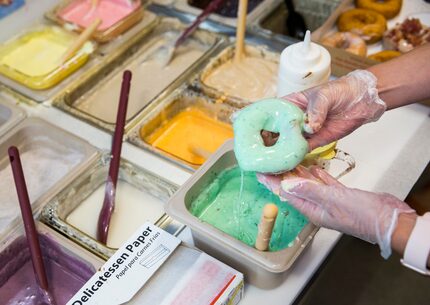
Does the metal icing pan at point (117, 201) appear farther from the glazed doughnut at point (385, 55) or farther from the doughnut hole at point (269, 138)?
the glazed doughnut at point (385, 55)

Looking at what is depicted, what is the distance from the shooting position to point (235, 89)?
1.57 meters

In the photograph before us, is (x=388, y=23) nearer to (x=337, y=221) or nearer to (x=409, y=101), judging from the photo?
(x=409, y=101)

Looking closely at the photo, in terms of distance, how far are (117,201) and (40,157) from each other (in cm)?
28

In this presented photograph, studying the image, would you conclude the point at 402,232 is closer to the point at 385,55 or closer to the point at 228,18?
the point at 385,55

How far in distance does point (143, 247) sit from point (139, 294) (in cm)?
9

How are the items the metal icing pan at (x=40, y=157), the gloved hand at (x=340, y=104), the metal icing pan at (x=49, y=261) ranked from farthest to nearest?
the metal icing pan at (x=40, y=157) < the metal icing pan at (x=49, y=261) < the gloved hand at (x=340, y=104)

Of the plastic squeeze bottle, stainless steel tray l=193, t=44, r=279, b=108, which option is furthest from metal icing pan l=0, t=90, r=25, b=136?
the plastic squeeze bottle

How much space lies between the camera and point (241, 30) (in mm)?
1528

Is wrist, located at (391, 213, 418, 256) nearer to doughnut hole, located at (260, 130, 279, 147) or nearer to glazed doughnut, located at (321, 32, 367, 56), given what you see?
doughnut hole, located at (260, 130, 279, 147)

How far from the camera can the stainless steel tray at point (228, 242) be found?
0.93m

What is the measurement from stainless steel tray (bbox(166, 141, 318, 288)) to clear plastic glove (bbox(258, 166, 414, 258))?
5 centimetres

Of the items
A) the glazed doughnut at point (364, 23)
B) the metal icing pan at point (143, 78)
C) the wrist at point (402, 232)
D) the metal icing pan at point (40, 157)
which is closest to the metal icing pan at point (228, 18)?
the metal icing pan at point (143, 78)

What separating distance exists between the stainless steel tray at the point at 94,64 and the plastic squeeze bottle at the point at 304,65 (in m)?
0.63

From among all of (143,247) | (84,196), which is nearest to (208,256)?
(143,247)
